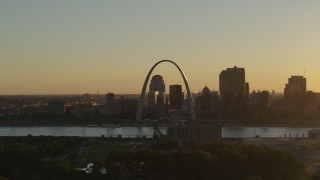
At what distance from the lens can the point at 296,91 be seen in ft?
266

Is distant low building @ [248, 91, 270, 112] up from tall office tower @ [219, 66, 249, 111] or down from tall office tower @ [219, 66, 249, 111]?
down

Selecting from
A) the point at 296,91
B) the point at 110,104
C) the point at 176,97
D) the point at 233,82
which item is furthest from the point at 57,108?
the point at 296,91

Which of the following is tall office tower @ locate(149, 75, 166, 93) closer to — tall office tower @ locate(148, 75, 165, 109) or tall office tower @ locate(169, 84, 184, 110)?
tall office tower @ locate(148, 75, 165, 109)

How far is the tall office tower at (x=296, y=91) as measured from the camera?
259 ft

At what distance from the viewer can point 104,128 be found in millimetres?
57938

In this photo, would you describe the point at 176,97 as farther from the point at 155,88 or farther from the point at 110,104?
the point at 110,104

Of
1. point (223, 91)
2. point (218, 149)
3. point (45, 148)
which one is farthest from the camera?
point (223, 91)

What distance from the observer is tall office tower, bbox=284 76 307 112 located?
259ft

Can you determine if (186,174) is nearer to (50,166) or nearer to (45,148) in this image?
(50,166)

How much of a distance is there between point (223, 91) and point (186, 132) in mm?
52982

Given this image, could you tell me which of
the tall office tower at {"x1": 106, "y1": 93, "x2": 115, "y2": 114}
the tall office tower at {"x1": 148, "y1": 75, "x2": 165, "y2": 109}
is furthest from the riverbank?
the tall office tower at {"x1": 148, "y1": 75, "x2": 165, "y2": 109}

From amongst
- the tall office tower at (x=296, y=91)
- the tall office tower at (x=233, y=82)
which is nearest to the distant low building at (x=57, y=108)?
the tall office tower at (x=233, y=82)

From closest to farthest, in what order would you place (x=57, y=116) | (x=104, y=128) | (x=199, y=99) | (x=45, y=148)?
(x=45, y=148) → (x=104, y=128) → (x=57, y=116) → (x=199, y=99)

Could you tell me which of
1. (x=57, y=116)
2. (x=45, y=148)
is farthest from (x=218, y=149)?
(x=57, y=116)
